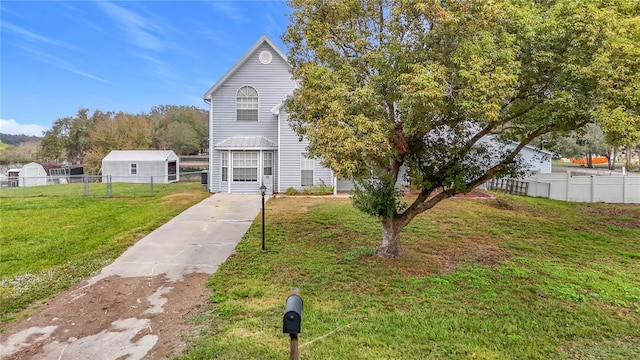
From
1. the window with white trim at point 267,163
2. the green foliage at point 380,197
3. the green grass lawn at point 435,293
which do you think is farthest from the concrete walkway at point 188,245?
the window with white trim at point 267,163

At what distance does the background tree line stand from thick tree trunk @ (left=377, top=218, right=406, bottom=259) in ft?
132

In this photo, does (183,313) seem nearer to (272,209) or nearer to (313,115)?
(313,115)

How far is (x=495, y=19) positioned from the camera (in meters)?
5.38

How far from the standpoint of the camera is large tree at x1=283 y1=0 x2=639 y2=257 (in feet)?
16.3

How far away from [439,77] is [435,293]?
343 cm

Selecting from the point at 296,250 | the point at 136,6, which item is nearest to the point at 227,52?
the point at 136,6

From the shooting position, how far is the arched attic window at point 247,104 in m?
17.0

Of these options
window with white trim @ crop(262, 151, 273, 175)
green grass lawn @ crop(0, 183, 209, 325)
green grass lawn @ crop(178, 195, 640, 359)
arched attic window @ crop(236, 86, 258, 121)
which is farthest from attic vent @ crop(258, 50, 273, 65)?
green grass lawn @ crop(178, 195, 640, 359)

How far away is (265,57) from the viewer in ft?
55.0

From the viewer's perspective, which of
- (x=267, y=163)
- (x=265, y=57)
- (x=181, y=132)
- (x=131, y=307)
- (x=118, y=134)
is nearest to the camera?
(x=131, y=307)

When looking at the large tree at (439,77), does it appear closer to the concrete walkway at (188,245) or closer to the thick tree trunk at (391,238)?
the thick tree trunk at (391,238)

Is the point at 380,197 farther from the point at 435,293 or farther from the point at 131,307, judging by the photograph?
the point at 131,307

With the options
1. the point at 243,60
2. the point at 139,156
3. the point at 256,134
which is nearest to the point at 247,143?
the point at 256,134

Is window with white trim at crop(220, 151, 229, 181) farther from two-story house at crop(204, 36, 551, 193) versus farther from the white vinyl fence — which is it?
the white vinyl fence
